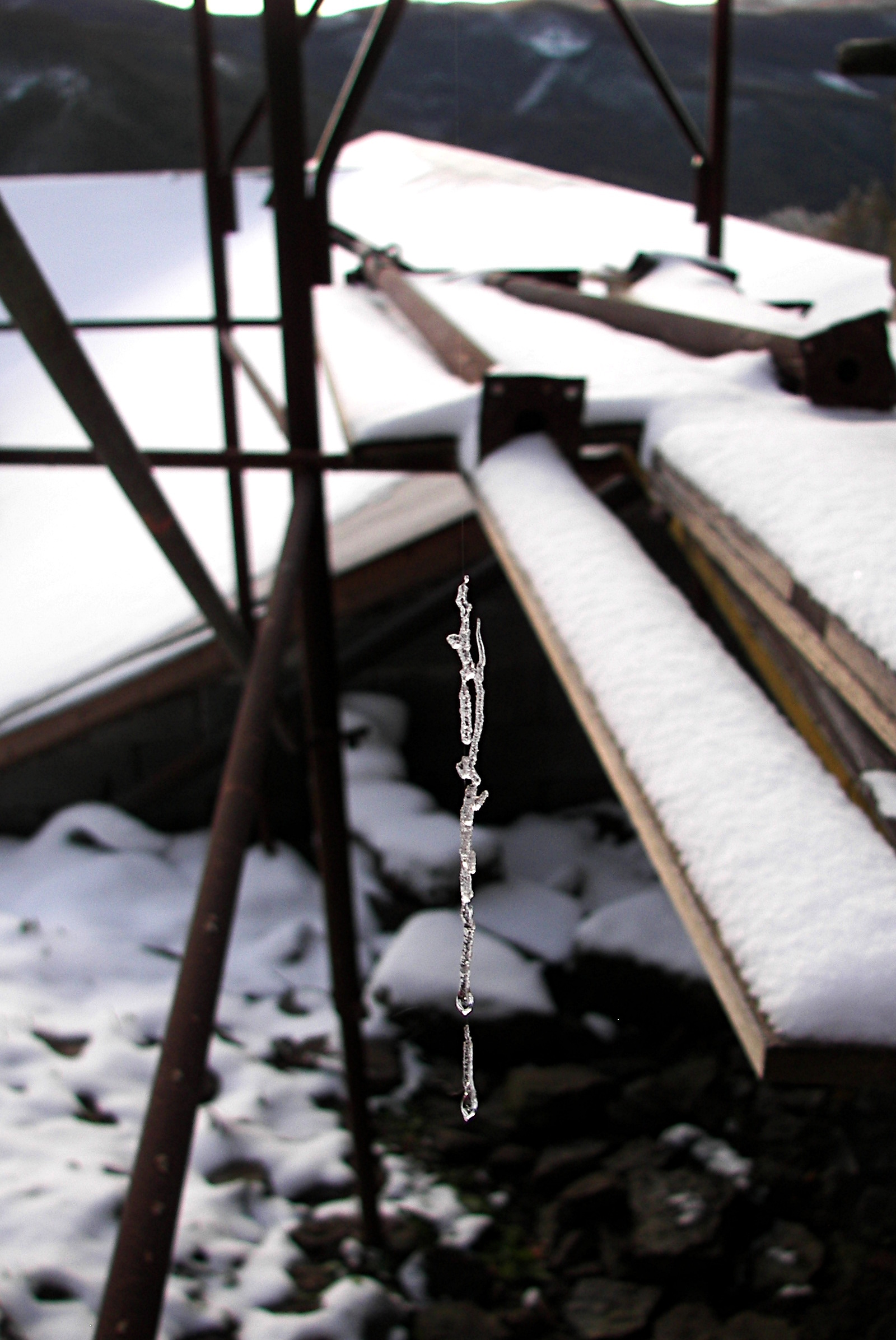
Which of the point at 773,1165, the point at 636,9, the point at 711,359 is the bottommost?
the point at 773,1165

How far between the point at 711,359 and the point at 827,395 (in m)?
0.46

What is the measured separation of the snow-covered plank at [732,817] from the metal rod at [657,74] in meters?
3.42

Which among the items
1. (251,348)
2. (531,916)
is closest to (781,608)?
(531,916)

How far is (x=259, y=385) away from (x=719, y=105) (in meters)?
2.36

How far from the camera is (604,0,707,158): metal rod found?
4211mm

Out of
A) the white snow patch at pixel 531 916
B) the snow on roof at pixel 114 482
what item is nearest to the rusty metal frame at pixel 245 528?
the snow on roof at pixel 114 482

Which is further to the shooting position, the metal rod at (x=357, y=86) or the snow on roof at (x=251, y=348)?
the metal rod at (x=357, y=86)

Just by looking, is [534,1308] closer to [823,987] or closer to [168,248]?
[823,987]

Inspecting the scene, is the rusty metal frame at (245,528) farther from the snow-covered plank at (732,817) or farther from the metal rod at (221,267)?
the snow-covered plank at (732,817)

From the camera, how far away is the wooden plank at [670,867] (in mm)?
755

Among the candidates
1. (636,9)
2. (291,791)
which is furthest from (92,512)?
(636,9)

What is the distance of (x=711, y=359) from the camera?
7.95ft

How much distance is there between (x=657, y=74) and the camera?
4227 mm

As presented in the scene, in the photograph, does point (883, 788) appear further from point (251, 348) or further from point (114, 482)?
point (251, 348)
